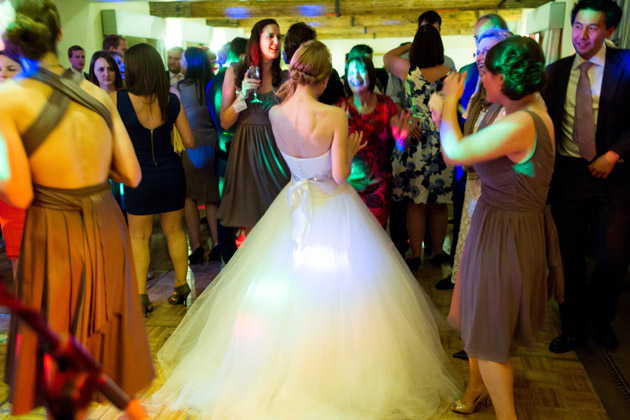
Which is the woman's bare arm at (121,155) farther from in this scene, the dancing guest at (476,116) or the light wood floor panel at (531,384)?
the dancing guest at (476,116)

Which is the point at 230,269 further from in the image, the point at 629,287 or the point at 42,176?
the point at 629,287

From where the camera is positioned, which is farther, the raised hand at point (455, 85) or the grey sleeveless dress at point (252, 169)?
the grey sleeveless dress at point (252, 169)

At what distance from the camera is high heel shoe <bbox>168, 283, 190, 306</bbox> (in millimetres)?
3227

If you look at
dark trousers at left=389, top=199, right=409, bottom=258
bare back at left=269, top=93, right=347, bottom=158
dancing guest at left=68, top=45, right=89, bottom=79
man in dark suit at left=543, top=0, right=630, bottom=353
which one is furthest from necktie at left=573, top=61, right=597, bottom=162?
dancing guest at left=68, top=45, right=89, bottom=79

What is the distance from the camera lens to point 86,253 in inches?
62.1

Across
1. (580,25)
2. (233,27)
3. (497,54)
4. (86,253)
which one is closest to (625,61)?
(580,25)

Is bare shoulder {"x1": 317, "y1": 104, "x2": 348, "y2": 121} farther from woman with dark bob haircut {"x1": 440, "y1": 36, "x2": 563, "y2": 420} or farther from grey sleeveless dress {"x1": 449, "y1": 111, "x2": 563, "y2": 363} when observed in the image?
grey sleeveless dress {"x1": 449, "y1": 111, "x2": 563, "y2": 363}

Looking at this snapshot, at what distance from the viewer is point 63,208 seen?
1.53 m

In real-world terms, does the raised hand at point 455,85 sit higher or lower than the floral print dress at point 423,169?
higher

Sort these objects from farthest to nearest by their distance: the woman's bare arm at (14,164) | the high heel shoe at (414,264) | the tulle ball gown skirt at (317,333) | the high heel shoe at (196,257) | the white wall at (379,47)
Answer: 1. the white wall at (379,47)
2. the high heel shoe at (196,257)
3. the high heel shoe at (414,264)
4. the tulle ball gown skirt at (317,333)
5. the woman's bare arm at (14,164)

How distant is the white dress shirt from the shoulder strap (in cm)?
219

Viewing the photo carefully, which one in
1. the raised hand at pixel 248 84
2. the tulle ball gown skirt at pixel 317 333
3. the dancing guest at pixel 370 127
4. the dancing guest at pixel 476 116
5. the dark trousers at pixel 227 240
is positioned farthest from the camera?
the dark trousers at pixel 227 240

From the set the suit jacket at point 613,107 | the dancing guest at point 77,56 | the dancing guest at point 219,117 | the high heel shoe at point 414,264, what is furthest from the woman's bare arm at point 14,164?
the dancing guest at point 77,56

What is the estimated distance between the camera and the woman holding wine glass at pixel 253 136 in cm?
293
